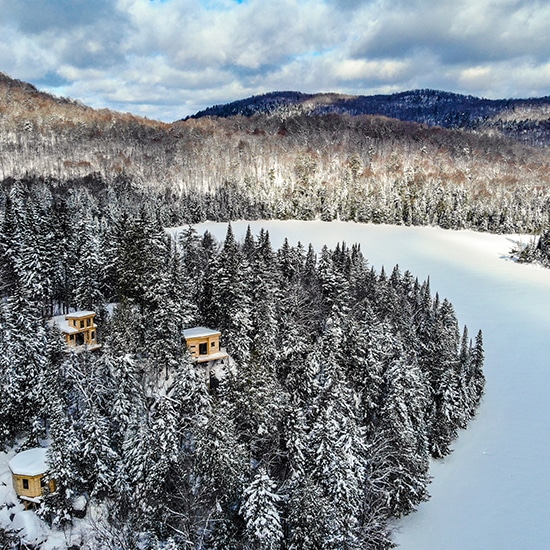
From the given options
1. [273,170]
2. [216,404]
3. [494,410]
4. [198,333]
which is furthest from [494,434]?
[273,170]

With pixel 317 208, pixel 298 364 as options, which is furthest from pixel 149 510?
pixel 317 208

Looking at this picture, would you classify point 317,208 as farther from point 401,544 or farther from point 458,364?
point 401,544

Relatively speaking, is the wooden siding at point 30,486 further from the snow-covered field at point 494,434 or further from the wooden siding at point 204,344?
the wooden siding at point 204,344

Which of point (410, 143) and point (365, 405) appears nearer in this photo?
point (365, 405)

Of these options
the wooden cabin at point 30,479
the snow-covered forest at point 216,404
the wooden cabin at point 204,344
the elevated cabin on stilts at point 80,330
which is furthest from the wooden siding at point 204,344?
the wooden cabin at point 30,479

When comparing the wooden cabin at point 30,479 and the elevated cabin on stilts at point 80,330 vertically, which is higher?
the elevated cabin on stilts at point 80,330
